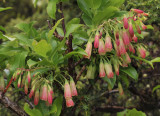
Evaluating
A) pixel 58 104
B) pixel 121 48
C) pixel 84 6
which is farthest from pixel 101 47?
pixel 58 104

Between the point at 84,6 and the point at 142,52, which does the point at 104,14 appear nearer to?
the point at 84,6

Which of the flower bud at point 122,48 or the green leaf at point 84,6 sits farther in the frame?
the green leaf at point 84,6

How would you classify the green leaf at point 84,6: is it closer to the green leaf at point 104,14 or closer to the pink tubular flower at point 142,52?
the green leaf at point 104,14

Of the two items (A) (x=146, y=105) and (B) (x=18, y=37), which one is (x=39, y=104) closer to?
(B) (x=18, y=37)

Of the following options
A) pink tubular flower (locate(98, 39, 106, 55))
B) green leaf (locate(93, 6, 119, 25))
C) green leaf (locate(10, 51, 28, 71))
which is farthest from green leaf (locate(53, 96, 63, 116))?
green leaf (locate(93, 6, 119, 25))

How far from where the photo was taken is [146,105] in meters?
2.52

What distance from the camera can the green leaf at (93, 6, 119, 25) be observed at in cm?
131

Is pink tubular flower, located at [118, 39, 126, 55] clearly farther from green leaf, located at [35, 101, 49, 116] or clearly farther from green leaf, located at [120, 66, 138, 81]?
green leaf, located at [35, 101, 49, 116]

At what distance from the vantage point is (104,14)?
1.35 meters

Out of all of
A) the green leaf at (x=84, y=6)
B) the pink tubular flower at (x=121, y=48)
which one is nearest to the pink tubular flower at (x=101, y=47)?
the pink tubular flower at (x=121, y=48)

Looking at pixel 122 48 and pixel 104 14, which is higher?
pixel 104 14

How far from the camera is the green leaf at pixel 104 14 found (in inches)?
51.7

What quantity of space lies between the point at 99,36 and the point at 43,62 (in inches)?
14.9

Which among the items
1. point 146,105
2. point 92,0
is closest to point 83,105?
point 92,0
